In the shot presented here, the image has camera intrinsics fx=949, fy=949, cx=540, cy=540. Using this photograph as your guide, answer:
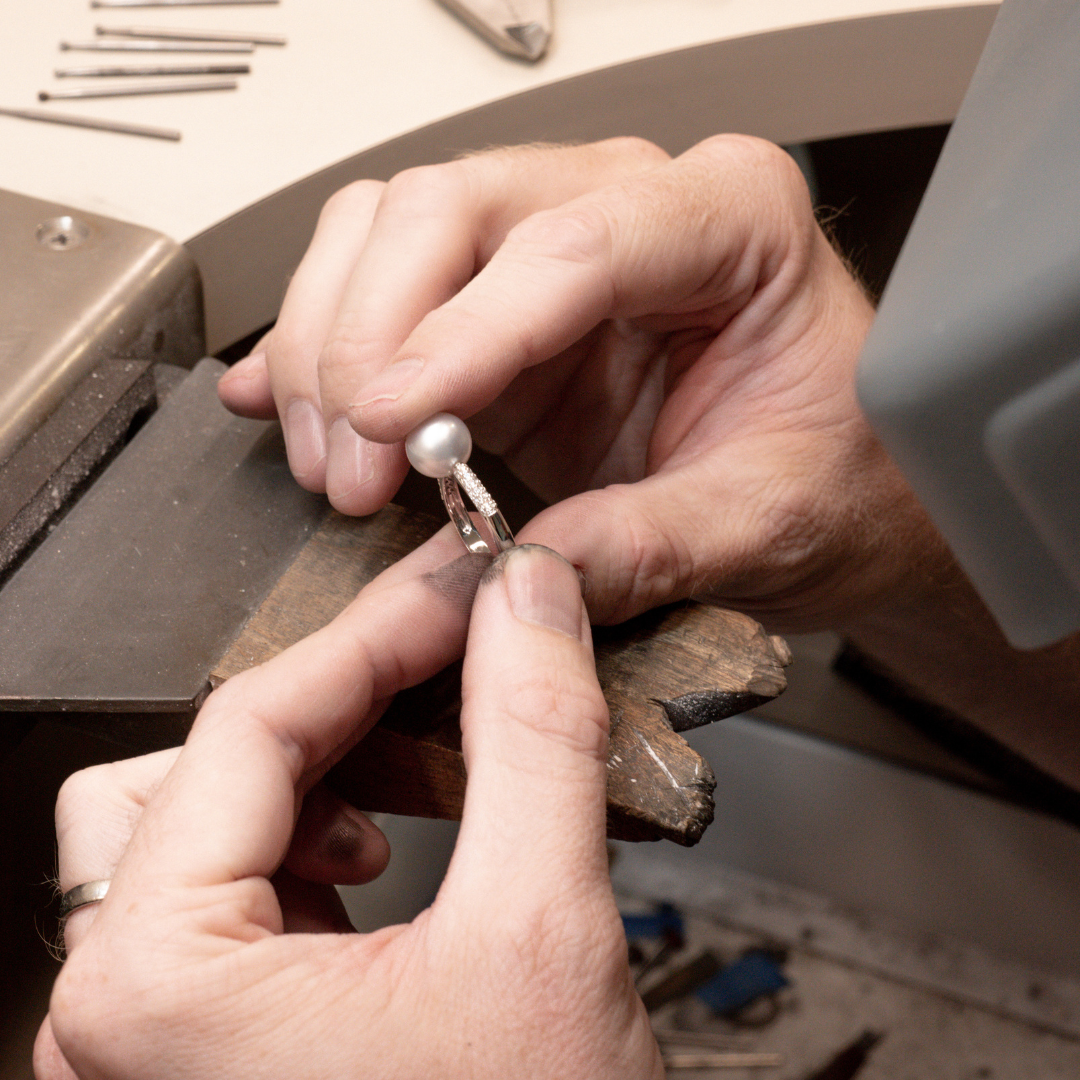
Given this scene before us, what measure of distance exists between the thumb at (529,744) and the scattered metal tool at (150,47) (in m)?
0.78

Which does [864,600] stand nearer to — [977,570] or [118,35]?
[977,570]

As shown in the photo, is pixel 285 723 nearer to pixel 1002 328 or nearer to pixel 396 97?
pixel 1002 328

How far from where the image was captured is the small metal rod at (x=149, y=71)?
37.4 inches

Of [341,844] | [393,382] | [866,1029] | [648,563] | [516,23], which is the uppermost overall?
[516,23]

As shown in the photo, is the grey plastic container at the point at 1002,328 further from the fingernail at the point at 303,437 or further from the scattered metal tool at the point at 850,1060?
the scattered metal tool at the point at 850,1060

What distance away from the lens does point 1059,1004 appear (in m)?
1.35

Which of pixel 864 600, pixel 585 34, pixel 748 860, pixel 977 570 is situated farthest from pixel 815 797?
pixel 585 34

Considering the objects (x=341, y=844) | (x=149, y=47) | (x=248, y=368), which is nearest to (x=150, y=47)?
(x=149, y=47)

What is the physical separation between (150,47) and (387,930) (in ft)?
3.07

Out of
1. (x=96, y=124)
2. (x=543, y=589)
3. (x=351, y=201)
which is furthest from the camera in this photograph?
(x=96, y=124)

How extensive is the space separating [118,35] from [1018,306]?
3.22 ft

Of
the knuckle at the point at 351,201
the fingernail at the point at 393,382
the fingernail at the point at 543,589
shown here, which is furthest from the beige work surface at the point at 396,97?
the fingernail at the point at 543,589

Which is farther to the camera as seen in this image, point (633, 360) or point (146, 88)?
point (146, 88)

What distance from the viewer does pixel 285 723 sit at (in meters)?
0.47
